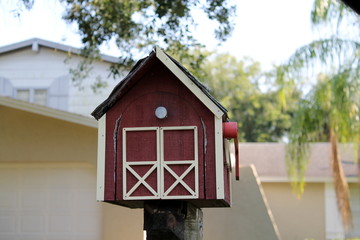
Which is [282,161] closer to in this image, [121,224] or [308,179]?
[308,179]

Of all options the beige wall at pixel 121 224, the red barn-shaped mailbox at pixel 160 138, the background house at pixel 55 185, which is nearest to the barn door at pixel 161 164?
the red barn-shaped mailbox at pixel 160 138

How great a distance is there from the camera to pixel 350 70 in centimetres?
1431

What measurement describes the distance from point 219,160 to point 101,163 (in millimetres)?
1140

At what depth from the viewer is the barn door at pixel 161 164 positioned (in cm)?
598

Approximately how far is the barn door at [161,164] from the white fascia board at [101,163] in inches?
8.6

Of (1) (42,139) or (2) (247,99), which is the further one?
(2) (247,99)

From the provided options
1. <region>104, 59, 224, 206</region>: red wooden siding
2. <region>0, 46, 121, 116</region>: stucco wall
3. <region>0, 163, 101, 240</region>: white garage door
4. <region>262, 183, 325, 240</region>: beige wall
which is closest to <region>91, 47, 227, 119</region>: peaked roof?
<region>104, 59, 224, 206</region>: red wooden siding

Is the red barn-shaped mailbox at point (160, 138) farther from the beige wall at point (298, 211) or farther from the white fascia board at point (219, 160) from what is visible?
the beige wall at point (298, 211)

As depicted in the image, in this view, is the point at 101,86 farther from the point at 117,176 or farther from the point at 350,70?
the point at 117,176

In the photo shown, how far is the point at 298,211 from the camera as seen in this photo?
20.3 meters

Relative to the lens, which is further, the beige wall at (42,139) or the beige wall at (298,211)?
the beige wall at (298,211)

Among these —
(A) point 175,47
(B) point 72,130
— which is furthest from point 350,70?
(B) point 72,130

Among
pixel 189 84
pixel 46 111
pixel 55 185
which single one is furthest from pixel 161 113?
pixel 55 185

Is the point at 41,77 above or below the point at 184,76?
above
